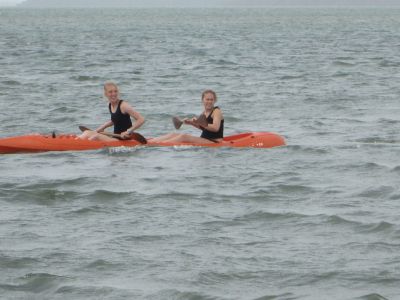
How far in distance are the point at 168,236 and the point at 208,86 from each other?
19.1m

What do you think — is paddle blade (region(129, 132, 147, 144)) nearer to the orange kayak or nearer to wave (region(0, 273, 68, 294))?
the orange kayak

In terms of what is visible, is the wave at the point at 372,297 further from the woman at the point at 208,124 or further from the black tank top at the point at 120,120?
the black tank top at the point at 120,120

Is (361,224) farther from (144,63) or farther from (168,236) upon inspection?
(144,63)

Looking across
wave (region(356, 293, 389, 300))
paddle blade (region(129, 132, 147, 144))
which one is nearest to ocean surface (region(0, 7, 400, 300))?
wave (region(356, 293, 389, 300))

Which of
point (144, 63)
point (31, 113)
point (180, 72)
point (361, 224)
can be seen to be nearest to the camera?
point (361, 224)

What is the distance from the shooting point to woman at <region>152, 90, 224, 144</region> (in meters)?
15.6

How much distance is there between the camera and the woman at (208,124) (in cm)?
1557

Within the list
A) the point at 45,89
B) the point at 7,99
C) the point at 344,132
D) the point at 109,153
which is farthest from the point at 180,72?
the point at 109,153

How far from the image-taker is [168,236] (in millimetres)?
10641

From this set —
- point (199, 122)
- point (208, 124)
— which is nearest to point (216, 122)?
point (208, 124)

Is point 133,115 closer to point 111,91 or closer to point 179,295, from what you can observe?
point 111,91

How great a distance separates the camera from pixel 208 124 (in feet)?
51.8

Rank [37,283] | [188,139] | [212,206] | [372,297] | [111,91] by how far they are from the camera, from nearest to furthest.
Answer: [372,297]
[37,283]
[212,206]
[111,91]
[188,139]

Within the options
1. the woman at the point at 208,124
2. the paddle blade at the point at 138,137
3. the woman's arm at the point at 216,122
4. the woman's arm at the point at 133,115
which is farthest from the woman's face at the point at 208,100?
the paddle blade at the point at 138,137
